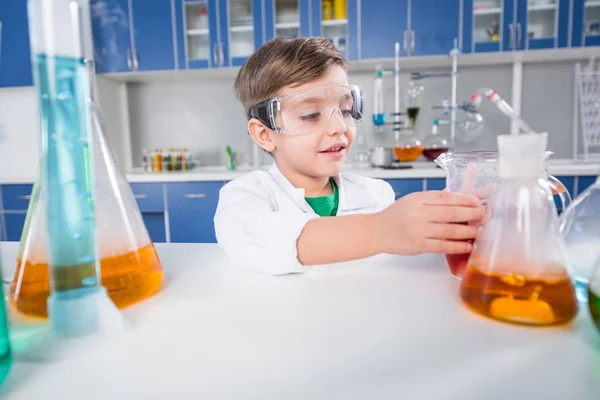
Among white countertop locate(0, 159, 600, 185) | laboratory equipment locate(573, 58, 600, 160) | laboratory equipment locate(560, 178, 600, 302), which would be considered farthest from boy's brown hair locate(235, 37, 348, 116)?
laboratory equipment locate(573, 58, 600, 160)

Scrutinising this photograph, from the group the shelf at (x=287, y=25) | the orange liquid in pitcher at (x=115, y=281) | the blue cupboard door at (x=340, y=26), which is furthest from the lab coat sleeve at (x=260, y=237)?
the shelf at (x=287, y=25)

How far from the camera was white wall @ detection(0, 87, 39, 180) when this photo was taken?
2873 mm

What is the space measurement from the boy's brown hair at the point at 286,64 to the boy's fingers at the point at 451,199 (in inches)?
22.5

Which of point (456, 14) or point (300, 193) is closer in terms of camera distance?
A: point (300, 193)

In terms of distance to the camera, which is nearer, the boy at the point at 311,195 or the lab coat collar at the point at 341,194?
the boy at the point at 311,195

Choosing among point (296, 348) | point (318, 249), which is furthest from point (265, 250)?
point (296, 348)

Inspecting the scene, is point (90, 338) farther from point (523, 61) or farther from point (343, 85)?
point (523, 61)

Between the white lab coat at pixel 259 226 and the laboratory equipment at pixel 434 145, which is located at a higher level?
the laboratory equipment at pixel 434 145

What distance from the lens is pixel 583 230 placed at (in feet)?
1.51

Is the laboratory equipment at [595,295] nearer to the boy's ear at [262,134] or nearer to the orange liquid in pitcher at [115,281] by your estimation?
the orange liquid in pitcher at [115,281]

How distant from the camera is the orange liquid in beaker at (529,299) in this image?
344mm

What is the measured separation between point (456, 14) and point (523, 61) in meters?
0.64

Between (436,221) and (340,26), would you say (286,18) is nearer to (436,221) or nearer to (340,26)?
(340,26)

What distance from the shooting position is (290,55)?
0.95 m
